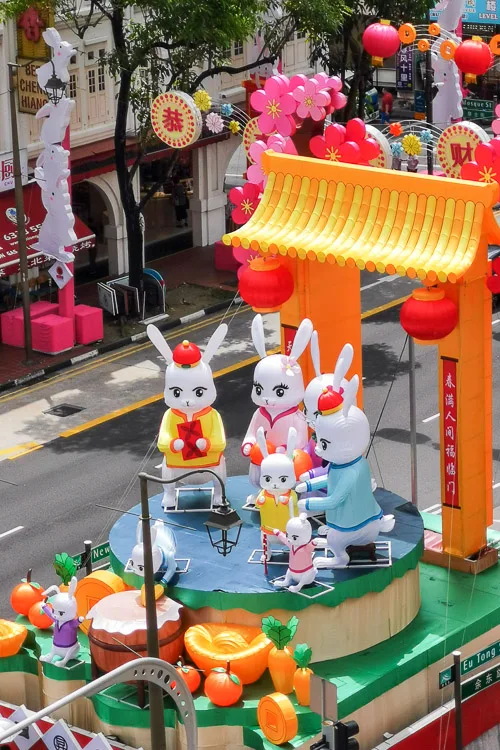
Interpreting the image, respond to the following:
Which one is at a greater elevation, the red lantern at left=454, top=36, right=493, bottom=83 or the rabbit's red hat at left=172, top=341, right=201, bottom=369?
the red lantern at left=454, top=36, right=493, bottom=83

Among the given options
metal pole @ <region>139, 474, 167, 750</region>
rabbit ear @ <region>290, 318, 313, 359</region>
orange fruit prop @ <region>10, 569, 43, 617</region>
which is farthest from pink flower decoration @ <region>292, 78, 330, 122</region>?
metal pole @ <region>139, 474, 167, 750</region>

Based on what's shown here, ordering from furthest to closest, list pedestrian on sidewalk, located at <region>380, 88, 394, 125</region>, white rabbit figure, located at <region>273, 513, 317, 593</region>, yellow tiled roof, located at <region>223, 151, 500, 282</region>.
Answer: pedestrian on sidewalk, located at <region>380, 88, 394, 125</region> < yellow tiled roof, located at <region>223, 151, 500, 282</region> < white rabbit figure, located at <region>273, 513, 317, 593</region>

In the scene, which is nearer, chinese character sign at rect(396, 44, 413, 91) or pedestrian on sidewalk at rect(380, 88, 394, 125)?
pedestrian on sidewalk at rect(380, 88, 394, 125)

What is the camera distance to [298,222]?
1035 inches

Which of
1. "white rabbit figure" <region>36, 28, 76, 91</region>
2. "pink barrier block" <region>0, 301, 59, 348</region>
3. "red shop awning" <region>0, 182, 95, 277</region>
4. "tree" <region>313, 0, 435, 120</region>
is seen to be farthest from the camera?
"tree" <region>313, 0, 435, 120</region>

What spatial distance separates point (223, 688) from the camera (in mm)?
22828

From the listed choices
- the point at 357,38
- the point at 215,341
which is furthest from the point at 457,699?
the point at 357,38

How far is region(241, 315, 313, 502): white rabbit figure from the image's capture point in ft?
85.0

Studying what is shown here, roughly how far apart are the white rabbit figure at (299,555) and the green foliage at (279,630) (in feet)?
2.62

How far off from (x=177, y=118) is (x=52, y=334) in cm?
1168

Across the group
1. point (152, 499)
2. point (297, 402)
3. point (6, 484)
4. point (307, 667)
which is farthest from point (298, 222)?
point (6, 484)

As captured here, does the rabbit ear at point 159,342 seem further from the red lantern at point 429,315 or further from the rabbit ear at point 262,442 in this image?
the red lantern at point 429,315

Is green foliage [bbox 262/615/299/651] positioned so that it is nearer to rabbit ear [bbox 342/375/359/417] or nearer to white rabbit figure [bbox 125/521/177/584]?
white rabbit figure [bbox 125/521/177/584]

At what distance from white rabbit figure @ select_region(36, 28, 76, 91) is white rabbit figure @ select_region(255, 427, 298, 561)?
52.8 ft
